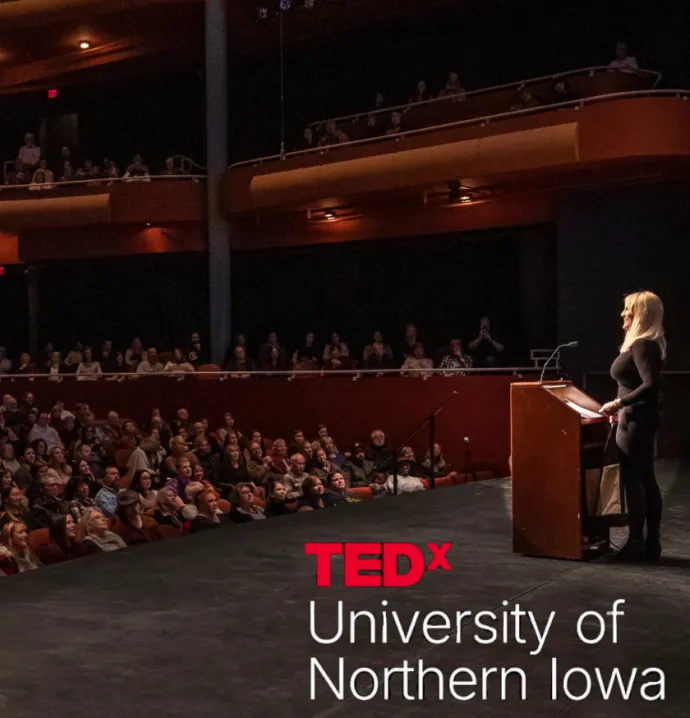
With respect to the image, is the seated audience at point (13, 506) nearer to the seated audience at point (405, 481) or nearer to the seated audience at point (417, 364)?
the seated audience at point (405, 481)

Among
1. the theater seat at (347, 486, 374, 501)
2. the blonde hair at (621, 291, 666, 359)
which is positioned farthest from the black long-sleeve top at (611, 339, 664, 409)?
the theater seat at (347, 486, 374, 501)

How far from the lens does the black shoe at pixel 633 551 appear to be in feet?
15.0

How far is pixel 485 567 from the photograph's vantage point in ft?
14.6

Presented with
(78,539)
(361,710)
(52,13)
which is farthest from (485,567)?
(52,13)

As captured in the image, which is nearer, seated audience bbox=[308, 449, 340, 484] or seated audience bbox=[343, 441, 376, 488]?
seated audience bbox=[308, 449, 340, 484]

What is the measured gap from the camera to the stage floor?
9.17ft

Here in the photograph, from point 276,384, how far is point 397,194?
2.99m

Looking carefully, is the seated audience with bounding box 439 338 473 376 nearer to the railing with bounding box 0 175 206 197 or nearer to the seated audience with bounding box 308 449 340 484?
the seated audience with bounding box 308 449 340 484

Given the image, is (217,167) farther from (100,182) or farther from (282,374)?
(282,374)

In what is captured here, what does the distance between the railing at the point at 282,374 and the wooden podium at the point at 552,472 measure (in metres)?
6.51

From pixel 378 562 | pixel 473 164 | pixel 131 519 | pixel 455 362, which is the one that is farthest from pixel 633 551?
pixel 473 164

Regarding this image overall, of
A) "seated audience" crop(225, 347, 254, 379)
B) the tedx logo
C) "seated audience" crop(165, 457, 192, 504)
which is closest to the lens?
the tedx logo

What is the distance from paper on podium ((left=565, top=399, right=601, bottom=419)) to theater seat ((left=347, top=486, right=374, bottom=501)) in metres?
4.16

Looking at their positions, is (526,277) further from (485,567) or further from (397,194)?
(485,567)
